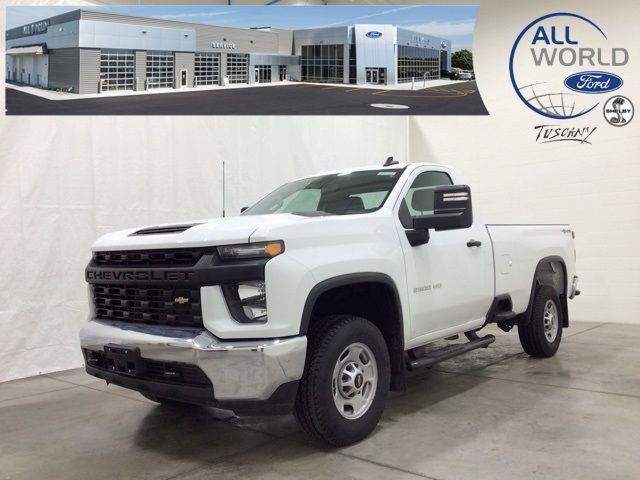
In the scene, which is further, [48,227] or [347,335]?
[48,227]

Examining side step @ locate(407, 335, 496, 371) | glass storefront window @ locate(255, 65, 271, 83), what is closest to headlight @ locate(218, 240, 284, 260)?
side step @ locate(407, 335, 496, 371)

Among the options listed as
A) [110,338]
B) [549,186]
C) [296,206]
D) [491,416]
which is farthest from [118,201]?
[549,186]

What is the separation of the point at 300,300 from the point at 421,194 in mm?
1842

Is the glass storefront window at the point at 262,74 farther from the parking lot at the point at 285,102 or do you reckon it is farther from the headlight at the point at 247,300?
the headlight at the point at 247,300

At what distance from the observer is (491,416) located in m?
4.24

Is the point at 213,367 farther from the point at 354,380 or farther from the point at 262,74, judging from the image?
the point at 262,74

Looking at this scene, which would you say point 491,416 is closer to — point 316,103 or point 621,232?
point 316,103

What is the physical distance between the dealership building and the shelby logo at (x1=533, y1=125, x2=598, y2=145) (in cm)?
219

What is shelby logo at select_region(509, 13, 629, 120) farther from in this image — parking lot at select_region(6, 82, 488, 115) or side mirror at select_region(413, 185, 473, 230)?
side mirror at select_region(413, 185, 473, 230)

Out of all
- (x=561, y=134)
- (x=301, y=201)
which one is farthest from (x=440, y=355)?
(x=561, y=134)

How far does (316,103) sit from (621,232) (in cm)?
490

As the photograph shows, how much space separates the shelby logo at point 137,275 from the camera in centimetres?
330

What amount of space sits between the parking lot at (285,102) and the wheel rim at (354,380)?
4.32m

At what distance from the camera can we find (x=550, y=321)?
6.24 metres
